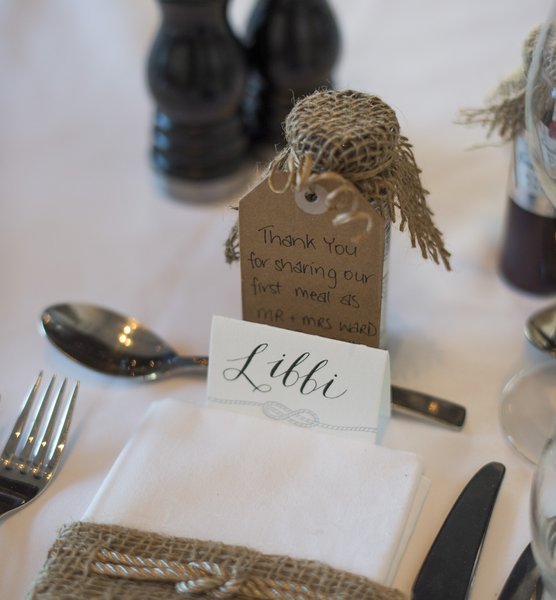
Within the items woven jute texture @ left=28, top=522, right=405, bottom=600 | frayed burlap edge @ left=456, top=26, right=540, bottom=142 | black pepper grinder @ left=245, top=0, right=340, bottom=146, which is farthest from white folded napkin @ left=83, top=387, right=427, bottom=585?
black pepper grinder @ left=245, top=0, right=340, bottom=146

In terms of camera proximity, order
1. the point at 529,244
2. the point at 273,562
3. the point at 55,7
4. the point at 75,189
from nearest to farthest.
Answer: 1. the point at 273,562
2. the point at 529,244
3. the point at 75,189
4. the point at 55,7

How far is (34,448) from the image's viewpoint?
547mm

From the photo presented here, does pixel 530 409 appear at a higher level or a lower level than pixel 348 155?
lower

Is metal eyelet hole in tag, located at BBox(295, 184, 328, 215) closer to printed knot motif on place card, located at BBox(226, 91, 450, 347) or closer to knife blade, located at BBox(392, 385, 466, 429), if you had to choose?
printed knot motif on place card, located at BBox(226, 91, 450, 347)

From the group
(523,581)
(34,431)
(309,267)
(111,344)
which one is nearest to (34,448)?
(34,431)

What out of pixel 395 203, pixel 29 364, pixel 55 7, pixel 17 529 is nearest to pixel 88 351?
pixel 29 364

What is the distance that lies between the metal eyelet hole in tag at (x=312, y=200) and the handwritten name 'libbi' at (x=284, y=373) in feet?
0.31

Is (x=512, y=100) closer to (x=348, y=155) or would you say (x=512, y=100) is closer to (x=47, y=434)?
(x=348, y=155)

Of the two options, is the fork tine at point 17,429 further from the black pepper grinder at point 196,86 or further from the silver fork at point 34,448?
the black pepper grinder at point 196,86

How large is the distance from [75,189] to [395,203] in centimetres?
44

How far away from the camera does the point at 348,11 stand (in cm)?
110

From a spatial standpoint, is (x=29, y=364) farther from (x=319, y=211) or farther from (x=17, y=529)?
(x=319, y=211)

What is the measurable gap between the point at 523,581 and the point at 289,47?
22.0 inches

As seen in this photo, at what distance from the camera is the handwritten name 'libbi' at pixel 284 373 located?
53cm
